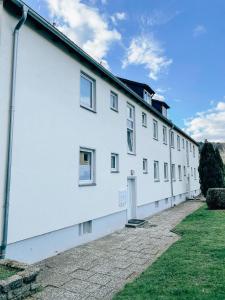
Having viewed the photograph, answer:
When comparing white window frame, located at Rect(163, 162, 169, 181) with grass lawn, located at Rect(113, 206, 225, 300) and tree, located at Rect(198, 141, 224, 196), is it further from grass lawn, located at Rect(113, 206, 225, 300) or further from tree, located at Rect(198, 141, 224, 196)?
grass lawn, located at Rect(113, 206, 225, 300)

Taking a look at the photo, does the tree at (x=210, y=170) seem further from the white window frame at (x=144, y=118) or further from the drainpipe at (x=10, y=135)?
the drainpipe at (x=10, y=135)

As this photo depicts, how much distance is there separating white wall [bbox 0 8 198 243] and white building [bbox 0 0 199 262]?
27mm

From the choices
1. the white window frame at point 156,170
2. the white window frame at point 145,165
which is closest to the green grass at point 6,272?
the white window frame at point 145,165

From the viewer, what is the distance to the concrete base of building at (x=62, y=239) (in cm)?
646

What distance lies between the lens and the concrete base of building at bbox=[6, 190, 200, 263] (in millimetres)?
6465

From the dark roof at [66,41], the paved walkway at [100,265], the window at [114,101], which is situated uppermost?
the dark roof at [66,41]

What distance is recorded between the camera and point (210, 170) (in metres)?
25.1

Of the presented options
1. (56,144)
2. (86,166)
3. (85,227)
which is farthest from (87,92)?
(85,227)

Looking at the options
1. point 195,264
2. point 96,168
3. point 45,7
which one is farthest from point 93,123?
point 195,264

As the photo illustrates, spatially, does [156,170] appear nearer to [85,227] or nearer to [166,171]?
[166,171]

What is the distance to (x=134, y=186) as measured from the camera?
14.1 metres

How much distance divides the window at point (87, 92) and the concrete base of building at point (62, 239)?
4451mm

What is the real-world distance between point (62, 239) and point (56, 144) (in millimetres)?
2918

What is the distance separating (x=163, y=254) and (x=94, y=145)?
4700 millimetres
